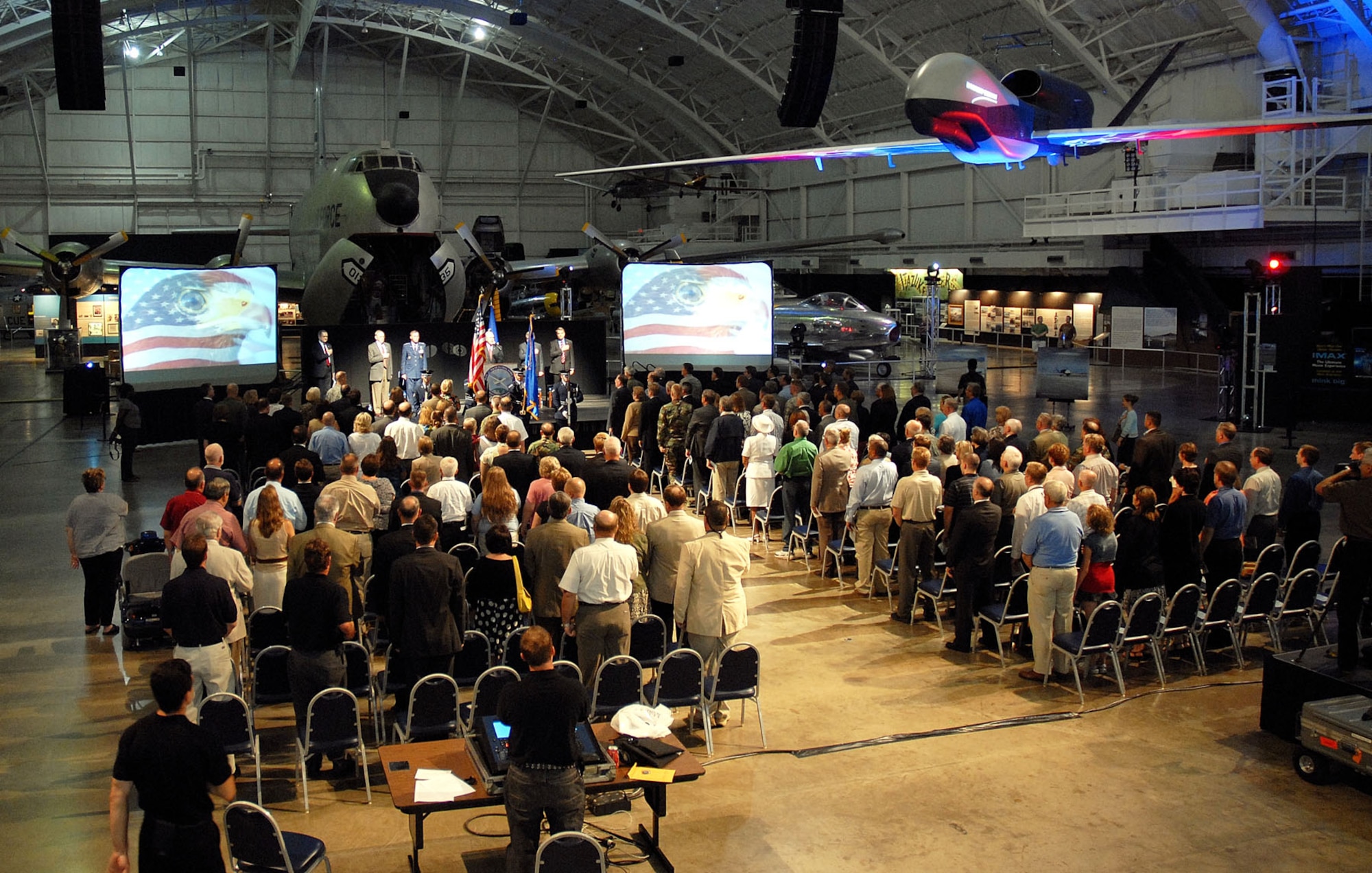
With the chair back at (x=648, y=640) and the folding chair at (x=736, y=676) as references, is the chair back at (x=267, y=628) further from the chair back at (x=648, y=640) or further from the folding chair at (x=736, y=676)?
the folding chair at (x=736, y=676)

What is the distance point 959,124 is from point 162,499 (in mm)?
9926

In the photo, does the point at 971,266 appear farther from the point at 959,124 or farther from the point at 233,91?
the point at 233,91

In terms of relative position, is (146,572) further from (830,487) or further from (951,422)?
(951,422)

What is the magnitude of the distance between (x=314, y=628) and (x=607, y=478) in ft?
11.0

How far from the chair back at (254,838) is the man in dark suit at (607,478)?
4629 mm

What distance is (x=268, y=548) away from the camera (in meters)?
7.23

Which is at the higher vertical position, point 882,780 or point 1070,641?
point 1070,641

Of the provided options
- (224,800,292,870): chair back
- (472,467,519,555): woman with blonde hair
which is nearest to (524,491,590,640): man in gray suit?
(472,467,519,555): woman with blonde hair

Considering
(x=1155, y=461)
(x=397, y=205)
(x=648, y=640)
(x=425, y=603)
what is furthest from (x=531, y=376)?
(x=425, y=603)

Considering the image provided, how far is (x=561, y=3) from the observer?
109 ft

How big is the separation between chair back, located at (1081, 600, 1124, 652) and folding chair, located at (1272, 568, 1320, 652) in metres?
1.46

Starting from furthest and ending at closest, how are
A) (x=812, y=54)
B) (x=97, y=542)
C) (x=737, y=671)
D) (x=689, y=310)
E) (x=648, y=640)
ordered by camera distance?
(x=689, y=310) < (x=812, y=54) < (x=97, y=542) < (x=648, y=640) < (x=737, y=671)

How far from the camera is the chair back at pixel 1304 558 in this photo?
825cm

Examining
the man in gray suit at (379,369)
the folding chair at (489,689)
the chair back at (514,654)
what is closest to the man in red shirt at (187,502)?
the chair back at (514,654)
